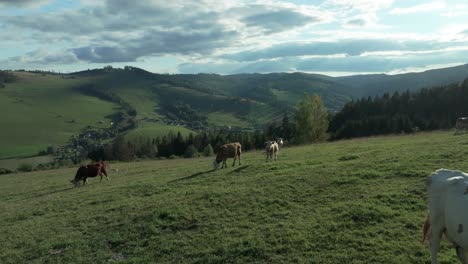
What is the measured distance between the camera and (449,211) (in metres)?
8.40

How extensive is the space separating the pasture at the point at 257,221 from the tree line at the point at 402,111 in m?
70.7

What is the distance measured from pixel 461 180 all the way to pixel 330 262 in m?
3.98

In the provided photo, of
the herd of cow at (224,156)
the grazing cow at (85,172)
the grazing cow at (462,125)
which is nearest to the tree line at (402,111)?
the grazing cow at (462,125)

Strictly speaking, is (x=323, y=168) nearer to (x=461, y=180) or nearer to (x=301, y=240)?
(x=301, y=240)

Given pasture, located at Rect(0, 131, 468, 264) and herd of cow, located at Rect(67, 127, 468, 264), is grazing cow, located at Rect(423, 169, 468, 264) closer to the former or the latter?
herd of cow, located at Rect(67, 127, 468, 264)

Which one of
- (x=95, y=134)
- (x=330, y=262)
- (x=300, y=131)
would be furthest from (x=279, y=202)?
(x=95, y=134)

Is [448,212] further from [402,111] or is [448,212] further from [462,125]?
[402,111]

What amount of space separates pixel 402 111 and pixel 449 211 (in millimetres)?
105540

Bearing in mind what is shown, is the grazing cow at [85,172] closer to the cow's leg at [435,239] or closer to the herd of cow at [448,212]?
the herd of cow at [448,212]

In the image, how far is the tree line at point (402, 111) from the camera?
90875mm

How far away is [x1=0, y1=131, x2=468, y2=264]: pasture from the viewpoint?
1175 centimetres

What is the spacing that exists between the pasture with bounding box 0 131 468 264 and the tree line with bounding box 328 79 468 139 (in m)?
70.7

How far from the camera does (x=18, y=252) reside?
1523 centimetres

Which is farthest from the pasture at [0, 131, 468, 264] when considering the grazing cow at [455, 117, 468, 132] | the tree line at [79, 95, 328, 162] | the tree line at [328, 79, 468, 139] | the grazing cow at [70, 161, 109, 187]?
the tree line at [328, 79, 468, 139]
